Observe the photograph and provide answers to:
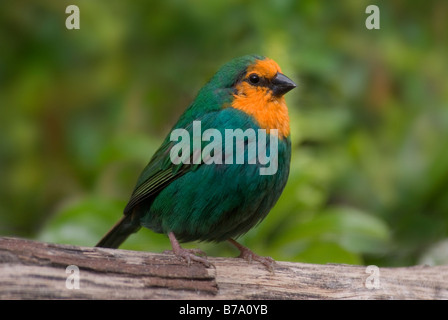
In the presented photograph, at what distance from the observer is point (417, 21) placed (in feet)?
19.8

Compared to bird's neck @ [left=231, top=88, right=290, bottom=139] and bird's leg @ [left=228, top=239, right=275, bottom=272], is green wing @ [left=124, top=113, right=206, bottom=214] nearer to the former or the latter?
bird's neck @ [left=231, top=88, right=290, bottom=139]

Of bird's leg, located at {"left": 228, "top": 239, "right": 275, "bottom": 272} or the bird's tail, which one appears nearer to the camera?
bird's leg, located at {"left": 228, "top": 239, "right": 275, "bottom": 272}

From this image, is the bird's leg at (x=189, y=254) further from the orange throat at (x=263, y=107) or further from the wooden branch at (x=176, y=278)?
the orange throat at (x=263, y=107)

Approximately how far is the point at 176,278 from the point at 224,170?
602 millimetres

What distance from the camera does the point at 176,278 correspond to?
3412mm

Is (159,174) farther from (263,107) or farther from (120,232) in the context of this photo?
(263,107)

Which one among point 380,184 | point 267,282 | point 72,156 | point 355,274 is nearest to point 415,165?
point 380,184

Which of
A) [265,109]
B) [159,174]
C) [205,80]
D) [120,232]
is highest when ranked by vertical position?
[205,80]

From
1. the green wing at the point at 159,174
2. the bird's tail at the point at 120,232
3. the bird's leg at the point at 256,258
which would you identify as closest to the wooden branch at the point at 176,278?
the bird's leg at the point at 256,258

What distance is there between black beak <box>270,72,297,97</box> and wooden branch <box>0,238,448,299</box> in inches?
35.2

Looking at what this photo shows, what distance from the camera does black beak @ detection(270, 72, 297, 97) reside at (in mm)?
3887

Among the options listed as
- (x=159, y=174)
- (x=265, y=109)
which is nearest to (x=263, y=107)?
(x=265, y=109)

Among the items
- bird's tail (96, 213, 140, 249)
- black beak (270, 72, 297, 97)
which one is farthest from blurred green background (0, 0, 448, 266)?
black beak (270, 72, 297, 97)

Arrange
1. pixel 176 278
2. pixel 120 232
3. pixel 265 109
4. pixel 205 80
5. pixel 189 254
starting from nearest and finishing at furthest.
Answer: pixel 176 278 < pixel 189 254 < pixel 265 109 < pixel 120 232 < pixel 205 80
